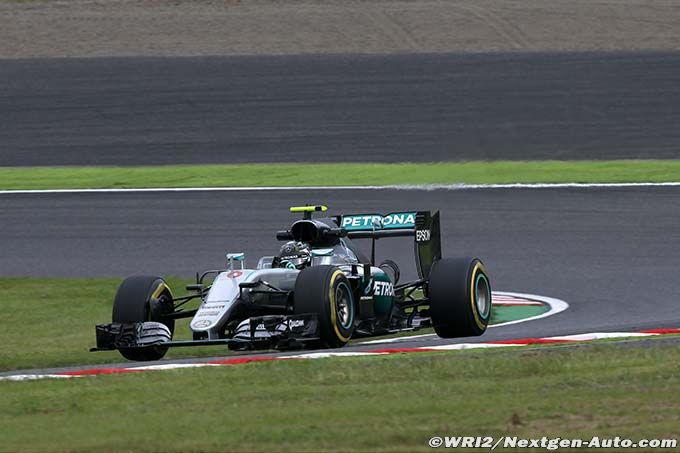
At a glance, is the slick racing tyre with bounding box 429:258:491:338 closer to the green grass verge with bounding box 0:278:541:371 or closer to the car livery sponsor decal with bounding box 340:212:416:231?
the car livery sponsor decal with bounding box 340:212:416:231

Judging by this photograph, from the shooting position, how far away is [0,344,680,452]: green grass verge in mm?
7512

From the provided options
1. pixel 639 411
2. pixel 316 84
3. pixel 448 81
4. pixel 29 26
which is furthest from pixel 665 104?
pixel 639 411

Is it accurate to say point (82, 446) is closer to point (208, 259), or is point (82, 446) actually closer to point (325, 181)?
point (208, 259)

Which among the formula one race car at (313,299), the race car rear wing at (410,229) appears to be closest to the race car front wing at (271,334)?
the formula one race car at (313,299)

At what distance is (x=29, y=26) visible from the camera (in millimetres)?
33625

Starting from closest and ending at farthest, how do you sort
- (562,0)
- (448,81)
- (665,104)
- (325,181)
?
(325,181) < (665,104) < (448,81) < (562,0)

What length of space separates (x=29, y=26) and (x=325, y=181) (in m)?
12.8

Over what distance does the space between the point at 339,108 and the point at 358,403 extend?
19538 millimetres

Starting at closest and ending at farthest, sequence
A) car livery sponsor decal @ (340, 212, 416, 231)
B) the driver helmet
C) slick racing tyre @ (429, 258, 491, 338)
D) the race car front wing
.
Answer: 1. the race car front wing
2. slick racing tyre @ (429, 258, 491, 338)
3. the driver helmet
4. car livery sponsor decal @ (340, 212, 416, 231)

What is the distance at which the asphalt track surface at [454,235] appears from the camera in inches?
675

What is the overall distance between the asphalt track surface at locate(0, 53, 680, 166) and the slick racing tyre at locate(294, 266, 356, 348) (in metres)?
12.9

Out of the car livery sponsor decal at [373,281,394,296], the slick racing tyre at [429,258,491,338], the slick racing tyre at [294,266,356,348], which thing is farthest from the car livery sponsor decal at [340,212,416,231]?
the slick racing tyre at [294,266,356,348]

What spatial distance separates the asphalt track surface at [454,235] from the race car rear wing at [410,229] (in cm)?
168

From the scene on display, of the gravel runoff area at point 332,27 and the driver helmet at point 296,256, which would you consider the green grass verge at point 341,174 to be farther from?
the driver helmet at point 296,256
